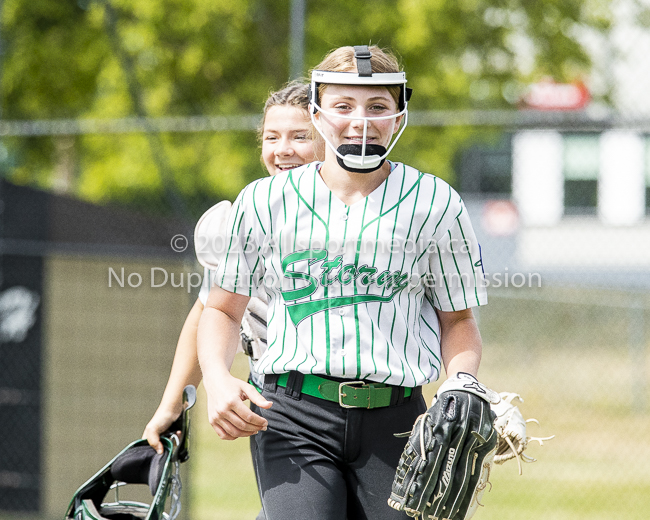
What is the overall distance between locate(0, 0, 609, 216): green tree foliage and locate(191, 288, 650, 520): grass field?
315cm

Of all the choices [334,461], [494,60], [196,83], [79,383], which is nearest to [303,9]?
[79,383]

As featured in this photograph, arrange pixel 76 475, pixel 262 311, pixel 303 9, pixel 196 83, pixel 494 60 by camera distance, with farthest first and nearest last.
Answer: pixel 196 83
pixel 494 60
pixel 303 9
pixel 76 475
pixel 262 311

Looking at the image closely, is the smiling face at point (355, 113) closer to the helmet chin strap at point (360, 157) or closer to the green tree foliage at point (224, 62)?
the helmet chin strap at point (360, 157)

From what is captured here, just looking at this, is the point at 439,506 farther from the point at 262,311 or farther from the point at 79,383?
the point at 79,383

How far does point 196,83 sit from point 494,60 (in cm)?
487

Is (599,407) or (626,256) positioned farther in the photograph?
(626,256)

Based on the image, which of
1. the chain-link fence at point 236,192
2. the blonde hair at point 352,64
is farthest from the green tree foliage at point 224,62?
the blonde hair at point 352,64

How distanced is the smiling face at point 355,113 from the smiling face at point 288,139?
0.58 m

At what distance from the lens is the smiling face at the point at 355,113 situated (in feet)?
7.46

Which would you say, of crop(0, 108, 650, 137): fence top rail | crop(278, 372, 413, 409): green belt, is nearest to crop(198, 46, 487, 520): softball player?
crop(278, 372, 413, 409): green belt

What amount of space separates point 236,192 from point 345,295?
37.0 feet

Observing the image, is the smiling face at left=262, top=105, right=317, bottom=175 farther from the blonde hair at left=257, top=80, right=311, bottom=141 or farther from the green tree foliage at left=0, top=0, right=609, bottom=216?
the green tree foliage at left=0, top=0, right=609, bottom=216

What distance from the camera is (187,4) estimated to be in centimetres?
1321

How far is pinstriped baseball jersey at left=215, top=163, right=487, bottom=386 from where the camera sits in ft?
7.34
